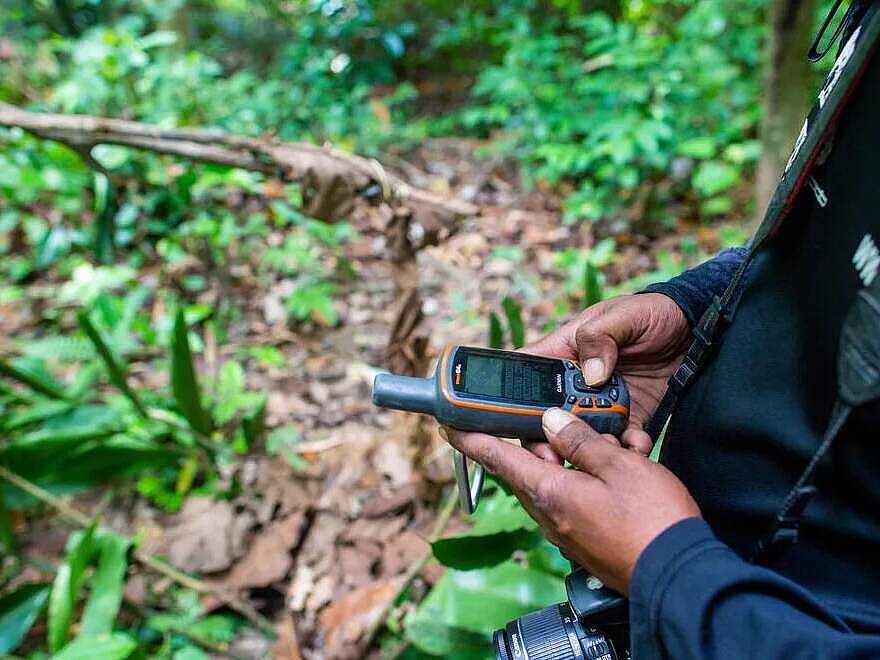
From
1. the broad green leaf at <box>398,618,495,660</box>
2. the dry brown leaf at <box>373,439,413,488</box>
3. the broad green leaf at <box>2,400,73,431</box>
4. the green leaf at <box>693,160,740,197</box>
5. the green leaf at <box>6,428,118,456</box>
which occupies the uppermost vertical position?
the green leaf at <box>693,160,740,197</box>

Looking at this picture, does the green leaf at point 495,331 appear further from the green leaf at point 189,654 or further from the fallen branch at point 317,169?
the green leaf at point 189,654

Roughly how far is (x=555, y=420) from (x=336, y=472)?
1.39 metres

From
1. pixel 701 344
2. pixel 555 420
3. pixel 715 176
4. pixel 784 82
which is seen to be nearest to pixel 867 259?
pixel 701 344

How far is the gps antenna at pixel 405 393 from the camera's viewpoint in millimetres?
866

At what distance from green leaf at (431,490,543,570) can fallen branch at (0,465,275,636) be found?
2.79 ft

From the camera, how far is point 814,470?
23.5 inches

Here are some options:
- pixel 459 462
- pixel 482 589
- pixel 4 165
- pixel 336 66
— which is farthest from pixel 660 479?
pixel 336 66

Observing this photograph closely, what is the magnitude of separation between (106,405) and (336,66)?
7.02 feet

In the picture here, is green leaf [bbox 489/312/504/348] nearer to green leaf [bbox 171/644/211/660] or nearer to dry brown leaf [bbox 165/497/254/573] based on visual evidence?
dry brown leaf [bbox 165/497/254/573]

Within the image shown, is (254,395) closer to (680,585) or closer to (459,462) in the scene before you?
(459,462)

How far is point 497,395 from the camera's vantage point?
854 millimetres

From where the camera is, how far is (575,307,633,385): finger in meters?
0.89

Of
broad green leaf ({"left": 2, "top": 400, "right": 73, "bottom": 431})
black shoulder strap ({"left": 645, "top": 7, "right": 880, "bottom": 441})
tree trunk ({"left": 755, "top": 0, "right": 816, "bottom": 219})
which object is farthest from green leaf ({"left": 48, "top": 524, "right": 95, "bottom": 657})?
tree trunk ({"left": 755, "top": 0, "right": 816, "bottom": 219})

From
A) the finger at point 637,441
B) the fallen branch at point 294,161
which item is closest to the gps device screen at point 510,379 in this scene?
the finger at point 637,441
